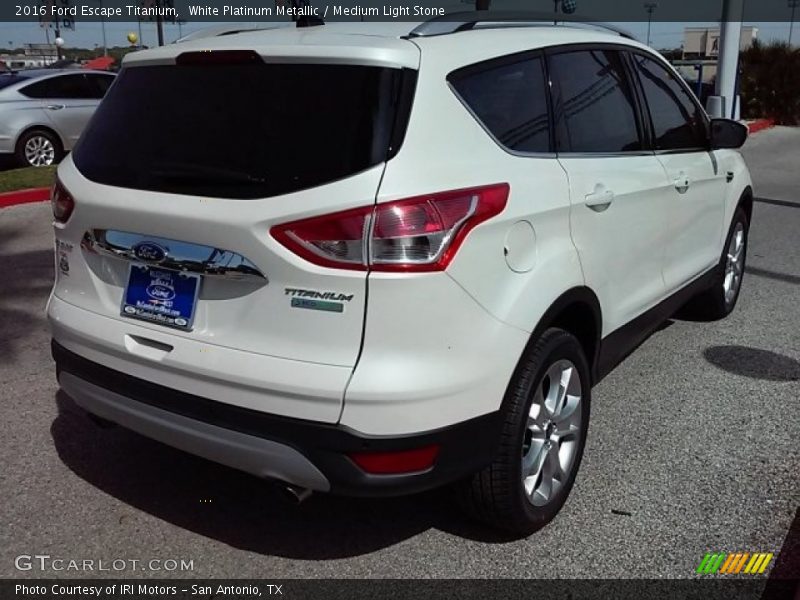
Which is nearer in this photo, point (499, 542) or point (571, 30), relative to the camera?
point (499, 542)

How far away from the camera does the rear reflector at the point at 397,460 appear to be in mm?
2496

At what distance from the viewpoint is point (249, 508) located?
130 inches

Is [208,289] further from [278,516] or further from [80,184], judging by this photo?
[278,516]

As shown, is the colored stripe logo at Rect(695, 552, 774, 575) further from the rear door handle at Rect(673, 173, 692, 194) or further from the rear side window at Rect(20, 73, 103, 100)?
the rear side window at Rect(20, 73, 103, 100)

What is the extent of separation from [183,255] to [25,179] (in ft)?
30.0

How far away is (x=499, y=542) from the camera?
10.0ft

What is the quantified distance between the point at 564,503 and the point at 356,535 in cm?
84

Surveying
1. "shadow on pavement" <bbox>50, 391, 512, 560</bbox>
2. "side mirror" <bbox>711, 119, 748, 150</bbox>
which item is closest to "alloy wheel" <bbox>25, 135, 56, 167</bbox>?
"shadow on pavement" <bbox>50, 391, 512, 560</bbox>

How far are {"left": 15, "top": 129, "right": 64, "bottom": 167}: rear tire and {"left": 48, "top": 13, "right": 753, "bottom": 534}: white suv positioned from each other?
10253mm

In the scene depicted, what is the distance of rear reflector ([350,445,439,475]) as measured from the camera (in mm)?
2496

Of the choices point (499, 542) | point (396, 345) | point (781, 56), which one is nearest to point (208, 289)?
point (396, 345)

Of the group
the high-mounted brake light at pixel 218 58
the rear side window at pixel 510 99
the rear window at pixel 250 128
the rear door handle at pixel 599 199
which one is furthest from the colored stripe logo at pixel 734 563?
the high-mounted brake light at pixel 218 58

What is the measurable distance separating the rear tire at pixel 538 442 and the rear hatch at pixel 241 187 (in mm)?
691

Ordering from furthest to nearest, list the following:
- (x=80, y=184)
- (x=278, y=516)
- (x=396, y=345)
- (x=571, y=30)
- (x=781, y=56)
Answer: (x=781, y=56)
(x=571, y=30)
(x=278, y=516)
(x=80, y=184)
(x=396, y=345)
